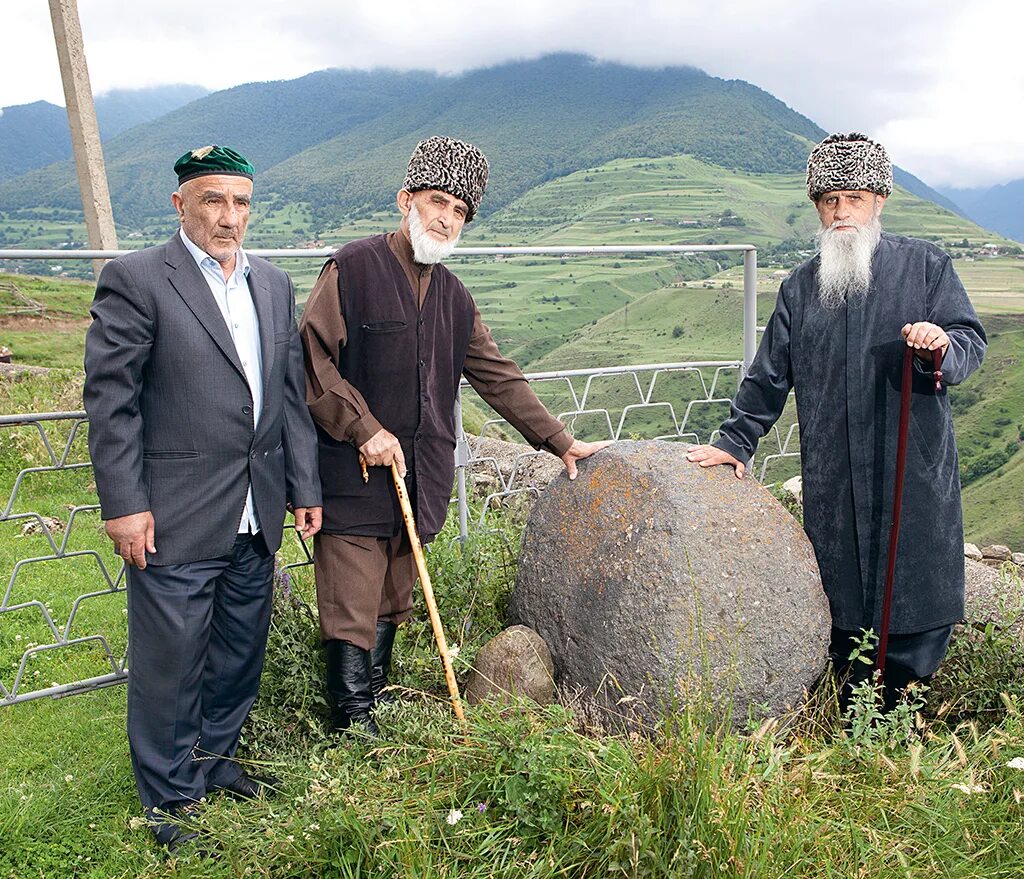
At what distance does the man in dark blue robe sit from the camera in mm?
3682

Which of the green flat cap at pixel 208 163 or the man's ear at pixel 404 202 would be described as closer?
the green flat cap at pixel 208 163

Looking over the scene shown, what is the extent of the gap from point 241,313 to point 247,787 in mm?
1708

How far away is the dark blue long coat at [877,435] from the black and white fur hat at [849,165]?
267 millimetres

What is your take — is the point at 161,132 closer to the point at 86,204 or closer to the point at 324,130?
the point at 324,130

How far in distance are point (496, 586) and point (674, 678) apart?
3.92ft

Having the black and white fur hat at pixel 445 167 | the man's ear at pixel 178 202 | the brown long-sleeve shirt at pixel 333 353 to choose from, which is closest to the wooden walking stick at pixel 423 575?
the brown long-sleeve shirt at pixel 333 353

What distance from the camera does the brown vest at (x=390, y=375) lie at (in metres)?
3.43

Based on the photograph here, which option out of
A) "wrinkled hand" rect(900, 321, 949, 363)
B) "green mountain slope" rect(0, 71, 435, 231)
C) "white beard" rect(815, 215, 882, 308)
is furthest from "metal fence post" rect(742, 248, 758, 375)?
"green mountain slope" rect(0, 71, 435, 231)

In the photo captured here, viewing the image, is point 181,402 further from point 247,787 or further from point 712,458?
point 712,458

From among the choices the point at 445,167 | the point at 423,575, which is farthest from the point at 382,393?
the point at 445,167

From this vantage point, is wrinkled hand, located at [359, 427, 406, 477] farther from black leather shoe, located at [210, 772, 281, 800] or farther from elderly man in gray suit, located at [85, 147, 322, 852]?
black leather shoe, located at [210, 772, 281, 800]

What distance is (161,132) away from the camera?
10081 centimetres

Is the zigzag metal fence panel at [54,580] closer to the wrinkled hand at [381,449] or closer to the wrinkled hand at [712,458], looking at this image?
the wrinkled hand at [381,449]

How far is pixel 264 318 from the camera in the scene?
3.17 meters
